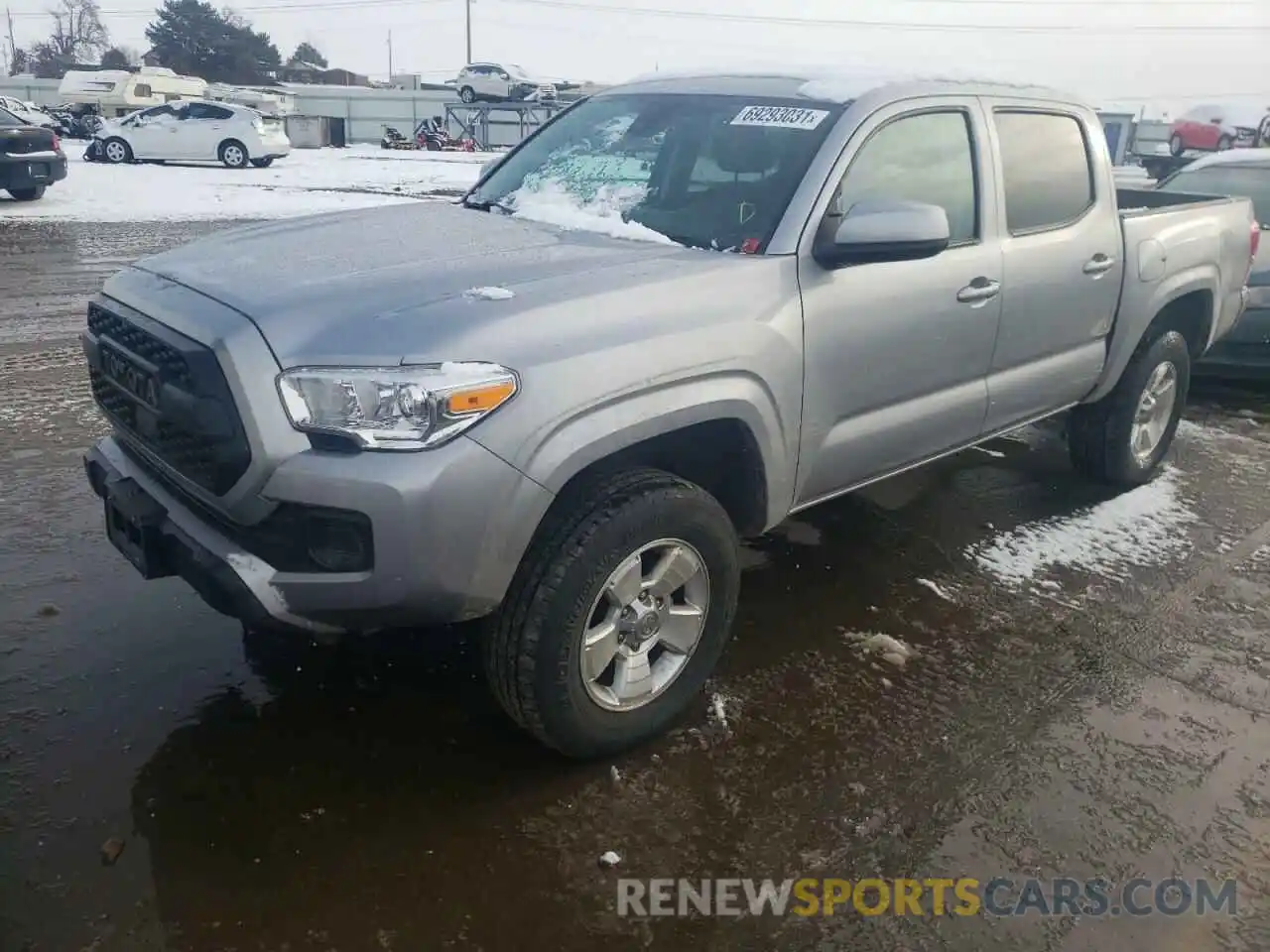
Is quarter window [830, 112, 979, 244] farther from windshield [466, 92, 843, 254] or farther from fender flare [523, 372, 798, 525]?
fender flare [523, 372, 798, 525]

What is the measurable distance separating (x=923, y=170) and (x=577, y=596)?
82.2 inches

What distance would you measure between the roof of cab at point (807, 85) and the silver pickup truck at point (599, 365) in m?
0.02

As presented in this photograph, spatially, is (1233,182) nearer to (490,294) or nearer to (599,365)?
(599,365)

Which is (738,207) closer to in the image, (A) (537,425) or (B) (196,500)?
(A) (537,425)

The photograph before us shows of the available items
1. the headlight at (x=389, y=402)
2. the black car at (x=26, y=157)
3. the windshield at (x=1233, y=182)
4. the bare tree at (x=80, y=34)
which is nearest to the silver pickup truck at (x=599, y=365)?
the headlight at (x=389, y=402)

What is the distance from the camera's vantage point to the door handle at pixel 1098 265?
4.42 m

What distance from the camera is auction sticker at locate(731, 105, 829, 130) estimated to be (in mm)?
3436

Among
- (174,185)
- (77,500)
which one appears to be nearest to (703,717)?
(77,500)

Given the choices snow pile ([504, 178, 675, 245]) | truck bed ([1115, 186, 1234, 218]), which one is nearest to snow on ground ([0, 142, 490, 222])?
truck bed ([1115, 186, 1234, 218])

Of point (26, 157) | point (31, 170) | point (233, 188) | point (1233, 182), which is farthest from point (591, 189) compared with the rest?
point (233, 188)

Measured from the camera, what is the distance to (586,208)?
3676mm

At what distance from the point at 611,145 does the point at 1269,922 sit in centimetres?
318

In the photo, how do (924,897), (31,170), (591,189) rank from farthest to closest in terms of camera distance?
1. (31,170)
2. (591,189)
3. (924,897)

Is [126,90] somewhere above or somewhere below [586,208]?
above
